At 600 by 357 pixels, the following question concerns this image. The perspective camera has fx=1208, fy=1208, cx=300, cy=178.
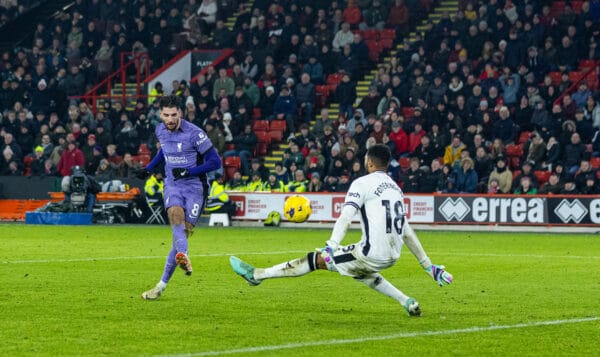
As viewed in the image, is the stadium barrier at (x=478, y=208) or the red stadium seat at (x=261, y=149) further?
the red stadium seat at (x=261, y=149)

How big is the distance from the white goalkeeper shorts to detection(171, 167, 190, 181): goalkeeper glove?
2487 mm

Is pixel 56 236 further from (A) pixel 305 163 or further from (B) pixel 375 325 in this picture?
(B) pixel 375 325

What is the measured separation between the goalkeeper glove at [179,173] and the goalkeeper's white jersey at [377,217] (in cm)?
258

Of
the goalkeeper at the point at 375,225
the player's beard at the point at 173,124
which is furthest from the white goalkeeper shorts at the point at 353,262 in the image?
the player's beard at the point at 173,124

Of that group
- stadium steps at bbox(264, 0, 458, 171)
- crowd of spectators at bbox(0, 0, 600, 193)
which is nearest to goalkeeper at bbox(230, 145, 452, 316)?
crowd of spectators at bbox(0, 0, 600, 193)

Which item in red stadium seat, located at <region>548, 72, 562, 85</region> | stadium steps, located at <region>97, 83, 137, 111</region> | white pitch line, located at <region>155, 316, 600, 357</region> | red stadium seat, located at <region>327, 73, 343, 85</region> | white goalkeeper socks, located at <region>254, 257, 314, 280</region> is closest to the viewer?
white pitch line, located at <region>155, 316, 600, 357</region>

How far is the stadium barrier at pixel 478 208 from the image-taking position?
1120 inches

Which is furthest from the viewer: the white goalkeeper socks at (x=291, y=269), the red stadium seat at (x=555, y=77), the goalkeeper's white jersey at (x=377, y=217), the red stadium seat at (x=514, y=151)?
the red stadium seat at (x=555, y=77)

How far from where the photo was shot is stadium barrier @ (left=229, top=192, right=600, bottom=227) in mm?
28453

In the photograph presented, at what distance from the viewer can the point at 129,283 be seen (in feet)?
47.7

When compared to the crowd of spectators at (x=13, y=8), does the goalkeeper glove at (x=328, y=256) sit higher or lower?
lower

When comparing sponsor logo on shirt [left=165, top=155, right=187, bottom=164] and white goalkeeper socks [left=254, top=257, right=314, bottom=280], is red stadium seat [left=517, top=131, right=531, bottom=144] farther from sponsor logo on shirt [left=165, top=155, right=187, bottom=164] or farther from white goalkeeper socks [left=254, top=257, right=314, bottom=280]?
white goalkeeper socks [left=254, top=257, right=314, bottom=280]

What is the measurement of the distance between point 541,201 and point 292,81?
982 centimetres

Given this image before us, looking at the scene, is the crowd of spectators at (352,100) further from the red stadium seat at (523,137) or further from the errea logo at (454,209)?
the errea logo at (454,209)
